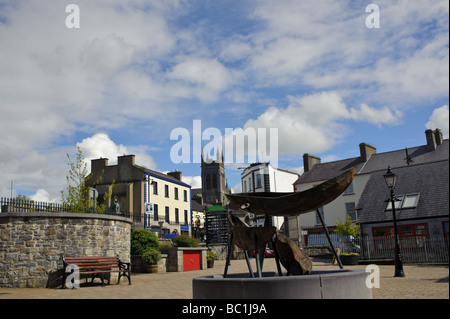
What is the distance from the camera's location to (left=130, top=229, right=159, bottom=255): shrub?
70.1ft

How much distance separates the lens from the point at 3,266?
1380cm

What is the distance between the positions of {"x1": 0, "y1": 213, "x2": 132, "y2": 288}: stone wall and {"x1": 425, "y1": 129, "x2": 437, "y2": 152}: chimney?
36.4 metres

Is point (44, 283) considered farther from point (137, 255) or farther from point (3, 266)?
point (137, 255)

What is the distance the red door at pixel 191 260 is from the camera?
888 inches

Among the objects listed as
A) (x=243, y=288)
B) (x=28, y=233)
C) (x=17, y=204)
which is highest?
(x=17, y=204)

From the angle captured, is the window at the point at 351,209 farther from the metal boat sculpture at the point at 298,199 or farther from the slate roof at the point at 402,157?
the metal boat sculpture at the point at 298,199

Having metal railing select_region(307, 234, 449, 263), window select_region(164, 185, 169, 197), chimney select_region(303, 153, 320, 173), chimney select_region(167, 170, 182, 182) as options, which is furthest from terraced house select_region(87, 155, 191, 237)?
metal railing select_region(307, 234, 449, 263)

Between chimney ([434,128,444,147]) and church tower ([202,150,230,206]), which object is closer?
chimney ([434,128,444,147])

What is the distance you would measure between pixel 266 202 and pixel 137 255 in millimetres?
13852

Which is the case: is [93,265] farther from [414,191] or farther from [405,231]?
[414,191]

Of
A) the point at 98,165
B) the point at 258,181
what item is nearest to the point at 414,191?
the point at 258,181

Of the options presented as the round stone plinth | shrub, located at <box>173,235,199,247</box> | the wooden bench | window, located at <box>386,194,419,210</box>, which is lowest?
the round stone plinth

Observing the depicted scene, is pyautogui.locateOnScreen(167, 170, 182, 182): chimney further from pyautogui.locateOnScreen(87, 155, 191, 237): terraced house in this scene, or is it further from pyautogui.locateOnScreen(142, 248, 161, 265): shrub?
pyautogui.locateOnScreen(142, 248, 161, 265): shrub
